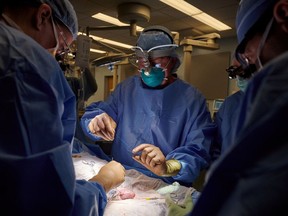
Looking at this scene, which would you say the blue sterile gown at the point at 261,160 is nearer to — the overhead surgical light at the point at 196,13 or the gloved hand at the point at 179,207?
the gloved hand at the point at 179,207

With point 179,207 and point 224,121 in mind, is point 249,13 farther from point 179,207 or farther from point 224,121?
point 224,121

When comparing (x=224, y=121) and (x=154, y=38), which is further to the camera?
(x=154, y=38)

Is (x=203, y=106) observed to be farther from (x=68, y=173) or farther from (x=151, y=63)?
(x=68, y=173)

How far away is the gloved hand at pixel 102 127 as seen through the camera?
175 centimetres

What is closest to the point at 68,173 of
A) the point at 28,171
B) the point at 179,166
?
the point at 28,171

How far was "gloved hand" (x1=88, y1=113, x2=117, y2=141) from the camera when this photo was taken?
5.73 feet

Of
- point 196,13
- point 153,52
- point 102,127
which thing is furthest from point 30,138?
point 196,13

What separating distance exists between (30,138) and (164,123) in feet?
3.95

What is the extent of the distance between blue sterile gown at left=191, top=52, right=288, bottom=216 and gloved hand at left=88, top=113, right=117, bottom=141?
1.34 meters

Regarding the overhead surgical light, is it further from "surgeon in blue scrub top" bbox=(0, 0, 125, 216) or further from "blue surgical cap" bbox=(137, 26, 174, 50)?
"surgeon in blue scrub top" bbox=(0, 0, 125, 216)

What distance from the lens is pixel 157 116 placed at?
1784 millimetres

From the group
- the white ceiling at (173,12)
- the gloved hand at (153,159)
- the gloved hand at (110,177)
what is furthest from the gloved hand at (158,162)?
the white ceiling at (173,12)

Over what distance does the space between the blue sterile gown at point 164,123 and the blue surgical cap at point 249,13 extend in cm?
85

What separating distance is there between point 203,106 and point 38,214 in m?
1.33
